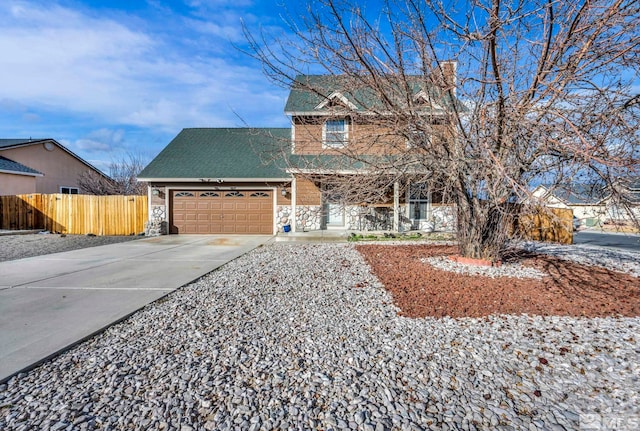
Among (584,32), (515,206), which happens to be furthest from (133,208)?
(584,32)

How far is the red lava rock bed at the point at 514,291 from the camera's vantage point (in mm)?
4152

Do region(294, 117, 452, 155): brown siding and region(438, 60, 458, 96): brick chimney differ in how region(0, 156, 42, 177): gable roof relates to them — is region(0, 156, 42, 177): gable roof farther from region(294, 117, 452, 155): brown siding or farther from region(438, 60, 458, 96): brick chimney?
region(438, 60, 458, 96): brick chimney

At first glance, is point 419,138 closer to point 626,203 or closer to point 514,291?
point 514,291

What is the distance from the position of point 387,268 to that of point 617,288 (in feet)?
12.4

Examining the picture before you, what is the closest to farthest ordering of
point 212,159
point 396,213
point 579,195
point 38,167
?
point 579,195, point 396,213, point 212,159, point 38,167

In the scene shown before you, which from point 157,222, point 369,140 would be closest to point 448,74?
point 369,140

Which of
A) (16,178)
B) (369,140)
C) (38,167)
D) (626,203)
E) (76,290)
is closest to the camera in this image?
(626,203)

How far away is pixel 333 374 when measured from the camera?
2693 mm

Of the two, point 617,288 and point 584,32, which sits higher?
point 584,32

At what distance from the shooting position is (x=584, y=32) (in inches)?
189

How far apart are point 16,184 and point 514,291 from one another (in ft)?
74.9

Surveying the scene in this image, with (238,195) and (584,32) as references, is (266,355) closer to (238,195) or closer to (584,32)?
(584,32)

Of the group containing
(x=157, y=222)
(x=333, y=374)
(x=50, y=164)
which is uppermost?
(x=50, y=164)

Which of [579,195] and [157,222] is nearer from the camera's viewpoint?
[579,195]
